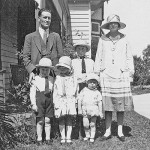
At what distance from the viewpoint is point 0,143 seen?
1960 mm

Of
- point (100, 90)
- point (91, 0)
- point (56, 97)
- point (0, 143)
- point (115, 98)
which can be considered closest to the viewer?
point (0, 143)

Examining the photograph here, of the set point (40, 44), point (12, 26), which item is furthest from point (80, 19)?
point (40, 44)

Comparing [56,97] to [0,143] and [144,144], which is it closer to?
[144,144]

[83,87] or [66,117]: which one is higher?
[83,87]

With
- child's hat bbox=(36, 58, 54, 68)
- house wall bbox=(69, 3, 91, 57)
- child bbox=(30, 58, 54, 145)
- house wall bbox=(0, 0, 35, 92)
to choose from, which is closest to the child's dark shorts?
A: child bbox=(30, 58, 54, 145)

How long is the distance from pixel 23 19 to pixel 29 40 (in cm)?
384

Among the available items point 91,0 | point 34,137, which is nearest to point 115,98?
point 34,137

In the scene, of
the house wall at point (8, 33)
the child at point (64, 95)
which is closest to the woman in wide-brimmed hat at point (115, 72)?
the child at point (64, 95)

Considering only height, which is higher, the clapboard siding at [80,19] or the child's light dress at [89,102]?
the clapboard siding at [80,19]

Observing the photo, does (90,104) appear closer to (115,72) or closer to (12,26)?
(115,72)

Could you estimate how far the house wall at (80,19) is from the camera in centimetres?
Answer: 1212

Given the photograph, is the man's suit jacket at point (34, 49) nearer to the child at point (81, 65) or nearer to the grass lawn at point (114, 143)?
the child at point (81, 65)

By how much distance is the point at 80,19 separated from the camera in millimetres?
12227

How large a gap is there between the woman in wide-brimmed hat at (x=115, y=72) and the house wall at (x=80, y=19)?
7.30 meters
